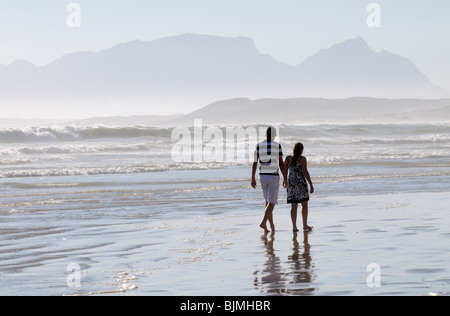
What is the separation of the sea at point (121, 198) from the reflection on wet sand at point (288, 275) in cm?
34

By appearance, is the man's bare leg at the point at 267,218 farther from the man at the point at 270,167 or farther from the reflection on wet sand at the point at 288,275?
the reflection on wet sand at the point at 288,275

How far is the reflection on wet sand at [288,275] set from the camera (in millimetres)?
8727

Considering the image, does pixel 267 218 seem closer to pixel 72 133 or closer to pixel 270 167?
pixel 270 167

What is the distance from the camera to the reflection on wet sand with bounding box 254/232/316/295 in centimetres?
873

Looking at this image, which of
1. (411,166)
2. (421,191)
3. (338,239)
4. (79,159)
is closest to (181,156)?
(79,159)

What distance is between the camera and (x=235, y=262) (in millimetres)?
10547

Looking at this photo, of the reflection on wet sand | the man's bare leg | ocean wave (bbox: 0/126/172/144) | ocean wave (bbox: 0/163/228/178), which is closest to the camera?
the reflection on wet sand

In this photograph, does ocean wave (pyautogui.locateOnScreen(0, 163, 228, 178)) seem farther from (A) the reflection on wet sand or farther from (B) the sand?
(A) the reflection on wet sand

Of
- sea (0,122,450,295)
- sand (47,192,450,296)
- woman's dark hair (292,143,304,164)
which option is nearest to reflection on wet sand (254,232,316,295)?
sand (47,192,450,296)

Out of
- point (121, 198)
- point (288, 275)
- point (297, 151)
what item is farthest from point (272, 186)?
point (121, 198)

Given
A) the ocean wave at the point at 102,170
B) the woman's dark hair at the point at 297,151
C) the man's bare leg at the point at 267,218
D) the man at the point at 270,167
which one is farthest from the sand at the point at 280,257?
the ocean wave at the point at 102,170

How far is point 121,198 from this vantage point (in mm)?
19906

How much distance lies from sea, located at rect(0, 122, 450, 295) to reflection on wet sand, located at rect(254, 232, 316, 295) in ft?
1.11

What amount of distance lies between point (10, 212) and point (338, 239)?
7.78m
